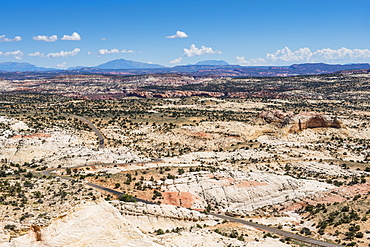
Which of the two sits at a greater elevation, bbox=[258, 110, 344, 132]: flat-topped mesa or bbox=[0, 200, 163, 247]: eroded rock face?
bbox=[0, 200, 163, 247]: eroded rock face

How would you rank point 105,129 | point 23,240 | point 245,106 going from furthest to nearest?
point 245,106
point 105,129
point 23,240

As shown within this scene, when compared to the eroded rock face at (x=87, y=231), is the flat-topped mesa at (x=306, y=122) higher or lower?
lower

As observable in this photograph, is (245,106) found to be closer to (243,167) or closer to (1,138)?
(243,167)

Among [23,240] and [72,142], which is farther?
[72,142]

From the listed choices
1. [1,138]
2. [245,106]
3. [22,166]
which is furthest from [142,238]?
[245,106]

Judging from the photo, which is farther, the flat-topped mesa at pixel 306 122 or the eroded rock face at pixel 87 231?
the flat-topped mesa at pixel 306 122

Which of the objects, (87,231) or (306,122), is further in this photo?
(306,122)

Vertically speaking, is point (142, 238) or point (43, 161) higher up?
point (142, 238)

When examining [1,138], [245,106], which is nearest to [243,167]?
[1,138]

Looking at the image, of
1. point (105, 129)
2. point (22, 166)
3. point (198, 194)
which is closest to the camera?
point (198, 194)

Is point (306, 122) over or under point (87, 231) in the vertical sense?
under

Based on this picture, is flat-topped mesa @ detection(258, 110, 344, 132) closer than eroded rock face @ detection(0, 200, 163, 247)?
No
